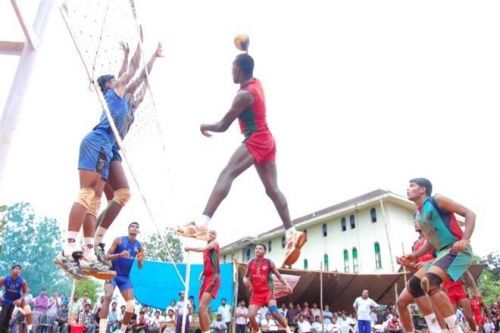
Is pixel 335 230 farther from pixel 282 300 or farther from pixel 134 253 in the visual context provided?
pixel 134 253

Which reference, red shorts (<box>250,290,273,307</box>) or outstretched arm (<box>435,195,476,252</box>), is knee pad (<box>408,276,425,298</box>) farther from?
red shorts (<box>250,290,273,307</box>)

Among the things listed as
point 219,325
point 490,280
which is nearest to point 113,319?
point 219,325

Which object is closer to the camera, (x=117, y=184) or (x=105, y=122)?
(x=105, y=122)

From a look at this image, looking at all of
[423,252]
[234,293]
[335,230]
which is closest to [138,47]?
[423,252]

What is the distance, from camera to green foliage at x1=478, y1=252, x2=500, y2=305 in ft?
126

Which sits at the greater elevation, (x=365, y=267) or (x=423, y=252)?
(x=365, y=267)

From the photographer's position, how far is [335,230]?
102ft

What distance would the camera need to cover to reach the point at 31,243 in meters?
46.9

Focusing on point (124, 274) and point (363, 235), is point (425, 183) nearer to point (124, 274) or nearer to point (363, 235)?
point (124, 274)

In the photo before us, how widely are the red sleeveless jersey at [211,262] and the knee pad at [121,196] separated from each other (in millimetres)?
3265

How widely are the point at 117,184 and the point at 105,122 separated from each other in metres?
0.70

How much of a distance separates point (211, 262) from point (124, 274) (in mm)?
1506

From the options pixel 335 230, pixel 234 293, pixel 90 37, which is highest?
pixel 335 230

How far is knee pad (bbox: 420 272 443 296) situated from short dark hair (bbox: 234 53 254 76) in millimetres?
2995
